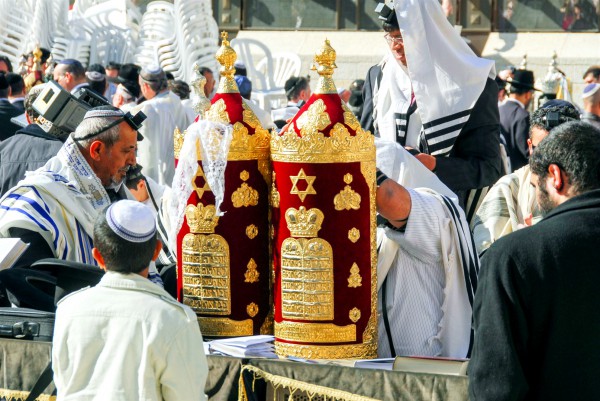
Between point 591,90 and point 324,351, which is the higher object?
point 591,90

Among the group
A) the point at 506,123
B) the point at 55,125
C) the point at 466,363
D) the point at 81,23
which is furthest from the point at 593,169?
the point at 81,23

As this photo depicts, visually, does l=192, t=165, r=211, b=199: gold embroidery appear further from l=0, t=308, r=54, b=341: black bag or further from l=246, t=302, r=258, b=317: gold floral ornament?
l=0, t=308, r=54, b=341: black bag

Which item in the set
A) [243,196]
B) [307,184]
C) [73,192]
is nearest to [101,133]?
[73,192]

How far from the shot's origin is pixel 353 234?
3572mm

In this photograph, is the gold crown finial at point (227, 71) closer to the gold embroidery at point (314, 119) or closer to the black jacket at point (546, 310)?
the gold embroidery at point (314, 119)

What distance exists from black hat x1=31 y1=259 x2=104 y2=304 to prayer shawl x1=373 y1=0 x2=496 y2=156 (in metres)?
1.36

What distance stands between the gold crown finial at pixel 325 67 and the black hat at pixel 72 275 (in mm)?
896

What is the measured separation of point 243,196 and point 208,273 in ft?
0.86

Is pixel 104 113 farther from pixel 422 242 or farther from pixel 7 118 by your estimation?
pixel 7 118

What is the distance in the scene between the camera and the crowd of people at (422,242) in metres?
2.94

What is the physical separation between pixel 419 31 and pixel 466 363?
4.44ft

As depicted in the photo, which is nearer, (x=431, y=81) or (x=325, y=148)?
(x=325, y=148)

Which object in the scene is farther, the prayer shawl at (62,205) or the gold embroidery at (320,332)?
the prayer shawl at (62,205)

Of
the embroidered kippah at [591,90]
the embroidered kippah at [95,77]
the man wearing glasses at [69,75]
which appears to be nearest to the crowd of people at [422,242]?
the embroidered kippah at [591,90]
